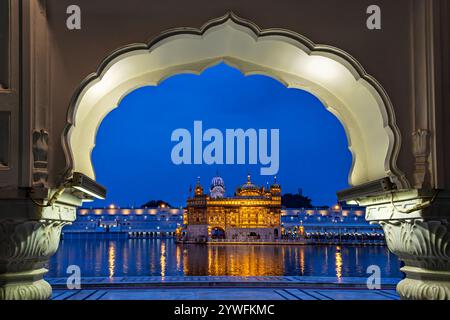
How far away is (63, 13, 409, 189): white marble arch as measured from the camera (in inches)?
104

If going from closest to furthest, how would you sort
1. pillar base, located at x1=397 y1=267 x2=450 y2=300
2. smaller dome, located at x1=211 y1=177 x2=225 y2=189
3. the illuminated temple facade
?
pillar base, located at x1=397 y1=267 x2=450 y2=300 < the illuminated temple facade < smaller dome, located at x1=211 y1=177 x2=225 y2=189

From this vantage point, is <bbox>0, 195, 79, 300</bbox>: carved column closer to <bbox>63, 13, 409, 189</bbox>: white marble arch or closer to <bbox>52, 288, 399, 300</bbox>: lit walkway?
<bbox>63, 13, 409, 189</bbox>: white marble arch

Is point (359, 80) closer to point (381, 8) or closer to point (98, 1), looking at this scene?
point (381, 8)

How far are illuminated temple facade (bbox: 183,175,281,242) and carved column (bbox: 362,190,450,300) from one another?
48.2 m

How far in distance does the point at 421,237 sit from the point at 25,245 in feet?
5.55

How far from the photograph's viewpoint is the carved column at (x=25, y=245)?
7.89 ft

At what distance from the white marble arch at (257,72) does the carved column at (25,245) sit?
25cm

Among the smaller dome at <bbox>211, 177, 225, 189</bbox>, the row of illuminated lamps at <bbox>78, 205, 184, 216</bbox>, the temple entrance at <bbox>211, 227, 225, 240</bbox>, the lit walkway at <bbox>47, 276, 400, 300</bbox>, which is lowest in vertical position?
the temple entrance at <bbox>211, 227, 225, 240</bbox>

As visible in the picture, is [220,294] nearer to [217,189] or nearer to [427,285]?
[427,285]

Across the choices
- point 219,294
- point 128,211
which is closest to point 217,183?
point 128,211

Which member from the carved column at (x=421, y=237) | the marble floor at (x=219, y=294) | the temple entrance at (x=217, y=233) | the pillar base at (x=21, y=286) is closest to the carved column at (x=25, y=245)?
the pillar base at (x=21, y=286)

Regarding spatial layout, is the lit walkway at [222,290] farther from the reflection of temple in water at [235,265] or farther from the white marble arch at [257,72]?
the reflection of temple in water at [235,265]

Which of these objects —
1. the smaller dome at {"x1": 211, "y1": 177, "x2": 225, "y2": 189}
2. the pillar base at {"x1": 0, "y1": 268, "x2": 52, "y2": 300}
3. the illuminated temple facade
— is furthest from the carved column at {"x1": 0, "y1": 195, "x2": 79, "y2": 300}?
the smaller dome at {"x1": 211, "y1": 177, "x2": 225, "y2": 189}

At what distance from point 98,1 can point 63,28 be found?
0.19 metres
